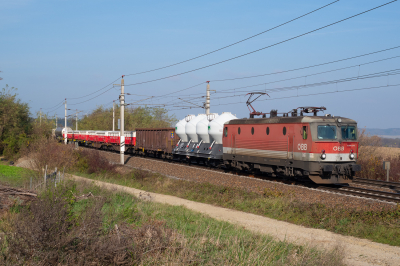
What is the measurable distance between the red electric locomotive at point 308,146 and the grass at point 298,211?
2.89m

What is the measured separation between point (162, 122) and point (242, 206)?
67215mm

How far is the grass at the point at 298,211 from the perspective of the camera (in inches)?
424

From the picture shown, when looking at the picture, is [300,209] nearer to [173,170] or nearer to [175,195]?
[175,195]

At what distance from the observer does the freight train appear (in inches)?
702

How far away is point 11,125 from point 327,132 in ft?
141

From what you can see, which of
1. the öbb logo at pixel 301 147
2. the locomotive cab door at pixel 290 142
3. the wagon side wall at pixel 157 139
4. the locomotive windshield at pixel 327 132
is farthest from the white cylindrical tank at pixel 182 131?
the locomotive windshield at pixel 327 132

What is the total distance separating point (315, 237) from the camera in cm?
1057

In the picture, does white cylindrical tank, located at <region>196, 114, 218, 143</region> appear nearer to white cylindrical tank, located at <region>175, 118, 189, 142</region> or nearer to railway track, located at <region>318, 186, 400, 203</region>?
white cylindrical tank, located at <region>175, 118, 189, 142</region>

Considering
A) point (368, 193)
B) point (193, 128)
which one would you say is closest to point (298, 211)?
point (368, 193)

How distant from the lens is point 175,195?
63.8 feet

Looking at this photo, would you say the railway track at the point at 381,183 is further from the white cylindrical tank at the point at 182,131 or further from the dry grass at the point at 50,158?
the dry grass at the point at 50,158

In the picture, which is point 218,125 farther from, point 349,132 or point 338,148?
point 338,148

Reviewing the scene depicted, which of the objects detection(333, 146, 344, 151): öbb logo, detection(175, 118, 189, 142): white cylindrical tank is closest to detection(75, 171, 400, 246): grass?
detection(333, 146, 344, 151): öbb logo

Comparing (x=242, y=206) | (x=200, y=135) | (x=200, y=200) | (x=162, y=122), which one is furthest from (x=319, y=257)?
(x=162, y=122)
